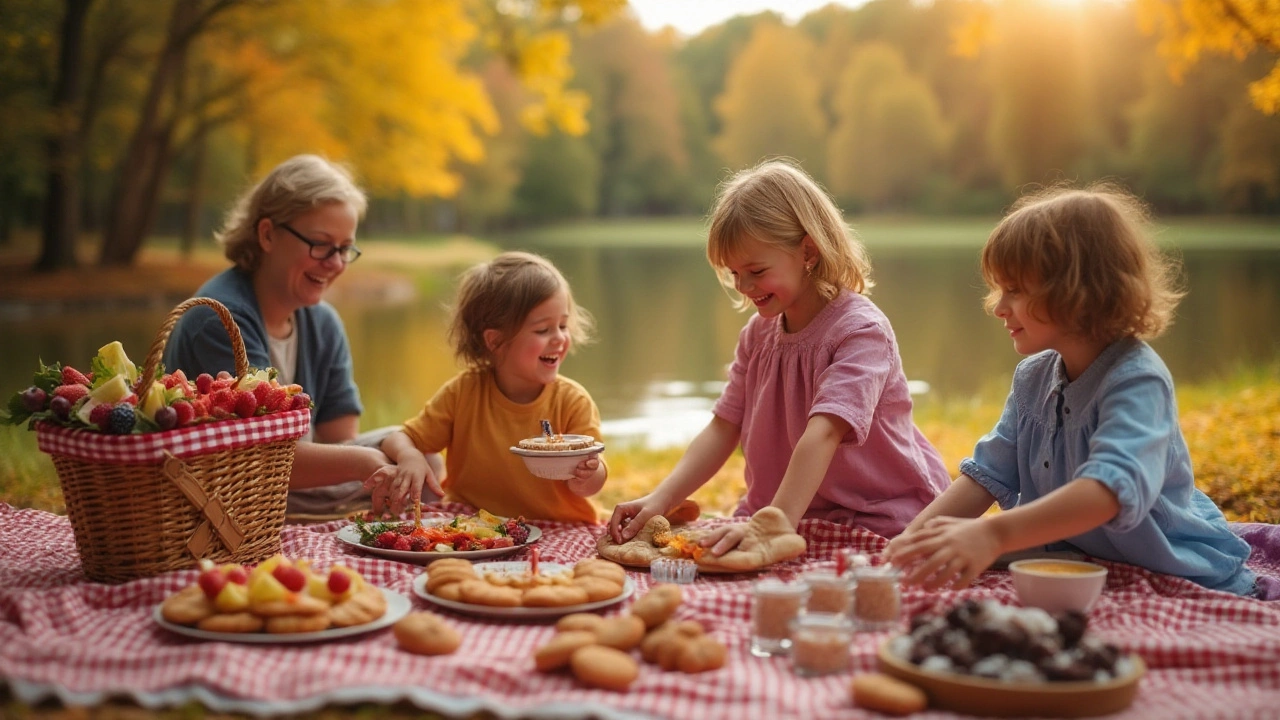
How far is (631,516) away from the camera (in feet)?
11.8

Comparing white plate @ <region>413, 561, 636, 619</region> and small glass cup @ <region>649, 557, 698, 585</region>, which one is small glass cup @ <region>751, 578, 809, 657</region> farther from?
small glass cup @ <region>649, 557, 698, 585</region>

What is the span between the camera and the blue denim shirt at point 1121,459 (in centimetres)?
284

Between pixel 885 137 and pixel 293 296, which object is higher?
pixel 885 137

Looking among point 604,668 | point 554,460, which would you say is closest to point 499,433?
point 554,460

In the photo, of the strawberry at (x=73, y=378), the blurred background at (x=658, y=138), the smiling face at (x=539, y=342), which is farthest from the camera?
the blurred background at (x=658, y=138)

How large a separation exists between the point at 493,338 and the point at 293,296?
0.91 m

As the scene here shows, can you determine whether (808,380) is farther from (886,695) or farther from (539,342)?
(886,695)

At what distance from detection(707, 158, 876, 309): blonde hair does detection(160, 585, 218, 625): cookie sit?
1.81 meters

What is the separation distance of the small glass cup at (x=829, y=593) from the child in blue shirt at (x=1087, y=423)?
0.57 feet

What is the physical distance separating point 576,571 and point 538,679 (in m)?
0.63

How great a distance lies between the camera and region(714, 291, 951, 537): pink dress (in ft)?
11.8

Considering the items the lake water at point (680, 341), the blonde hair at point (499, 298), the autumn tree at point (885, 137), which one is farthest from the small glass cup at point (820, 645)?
the autumn tree at point (885, 137)

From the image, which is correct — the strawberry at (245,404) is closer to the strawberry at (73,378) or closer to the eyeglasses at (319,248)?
the strawberry at (73,378)

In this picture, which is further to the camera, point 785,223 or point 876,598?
point 785,223
